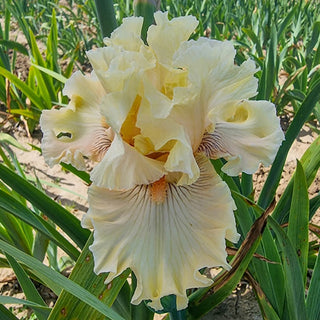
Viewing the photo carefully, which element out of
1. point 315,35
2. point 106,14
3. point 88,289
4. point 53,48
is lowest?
point 88,289

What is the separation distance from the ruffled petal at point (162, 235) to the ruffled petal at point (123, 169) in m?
0.04

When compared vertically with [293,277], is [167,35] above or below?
above

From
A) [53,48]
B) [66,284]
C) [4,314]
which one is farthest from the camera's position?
[53,48]

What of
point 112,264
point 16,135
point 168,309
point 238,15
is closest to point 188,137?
point 112,264

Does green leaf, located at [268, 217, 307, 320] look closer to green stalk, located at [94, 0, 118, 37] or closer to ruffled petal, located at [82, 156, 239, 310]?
ruffled petal, located at [82, 156, 239, 310]

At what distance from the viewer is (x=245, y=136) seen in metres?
0.62

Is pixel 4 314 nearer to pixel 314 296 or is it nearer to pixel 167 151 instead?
pixel 167 151

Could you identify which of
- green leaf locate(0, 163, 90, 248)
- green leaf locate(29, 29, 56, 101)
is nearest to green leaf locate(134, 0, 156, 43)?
green leaf locate(0, 163, 90, 248)

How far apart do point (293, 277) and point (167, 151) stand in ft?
1.27

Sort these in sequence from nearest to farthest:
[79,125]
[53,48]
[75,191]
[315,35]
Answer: [79,125] < [75,191] < [315,35] < [53,48]

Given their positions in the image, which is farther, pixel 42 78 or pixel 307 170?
pixel 42 78

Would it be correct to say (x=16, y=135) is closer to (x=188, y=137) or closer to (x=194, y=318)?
(x=194, y=318)

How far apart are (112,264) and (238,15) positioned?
9.55 feet

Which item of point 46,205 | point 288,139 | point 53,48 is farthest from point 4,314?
point 53,48
